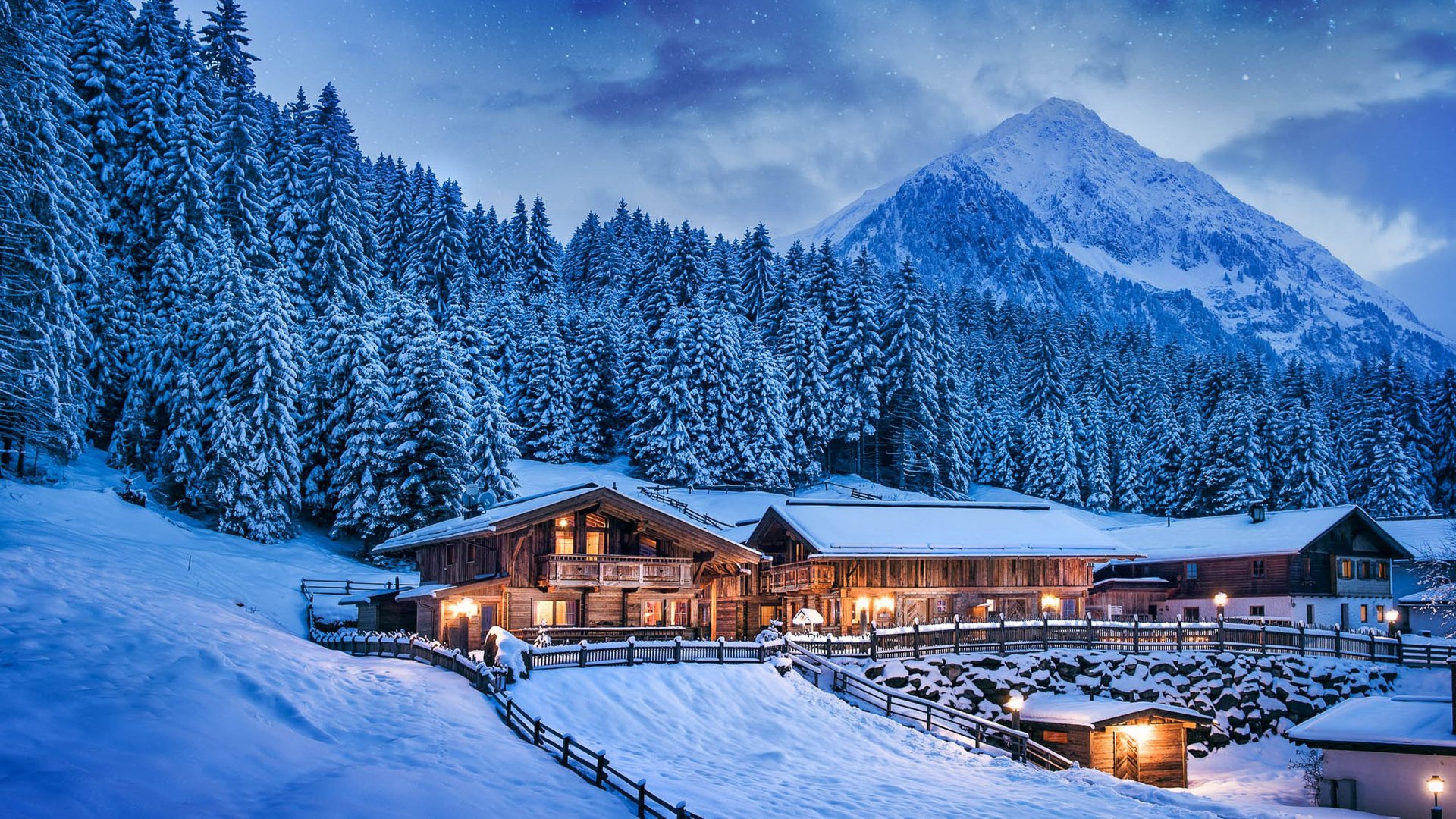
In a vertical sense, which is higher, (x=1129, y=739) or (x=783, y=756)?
(x=783, y=756)

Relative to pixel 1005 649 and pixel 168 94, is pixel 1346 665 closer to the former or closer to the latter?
pixel 1005 649

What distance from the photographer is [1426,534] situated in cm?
5959

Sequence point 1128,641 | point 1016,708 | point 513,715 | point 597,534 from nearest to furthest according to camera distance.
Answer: point 513,715, point 1016,708, point 597,534, point 1128,641

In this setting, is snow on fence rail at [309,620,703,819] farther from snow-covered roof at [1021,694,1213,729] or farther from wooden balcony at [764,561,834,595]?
wooden balcony at [764,561,834,595]

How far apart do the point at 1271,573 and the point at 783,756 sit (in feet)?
129

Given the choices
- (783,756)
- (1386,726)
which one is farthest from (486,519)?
(1386,726)

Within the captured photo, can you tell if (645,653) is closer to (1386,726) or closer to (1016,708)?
(1016,708)

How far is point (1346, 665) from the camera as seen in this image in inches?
1553

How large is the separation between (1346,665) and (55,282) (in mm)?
50412

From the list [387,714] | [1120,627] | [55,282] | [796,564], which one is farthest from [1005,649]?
[55,282]

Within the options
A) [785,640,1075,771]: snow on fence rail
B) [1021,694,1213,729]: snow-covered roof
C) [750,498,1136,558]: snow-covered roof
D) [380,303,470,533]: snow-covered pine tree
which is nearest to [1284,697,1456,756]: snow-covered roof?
[1021,694,1213,729]: snow-covered roof

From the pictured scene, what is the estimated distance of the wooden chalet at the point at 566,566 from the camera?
36938 millimetres

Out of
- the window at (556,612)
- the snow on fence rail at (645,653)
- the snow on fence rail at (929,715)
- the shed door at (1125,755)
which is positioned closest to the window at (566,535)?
the window at (556,612)

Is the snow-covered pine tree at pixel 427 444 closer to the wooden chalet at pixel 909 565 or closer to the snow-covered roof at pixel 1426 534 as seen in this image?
the wooden chalet at pixel 909 565
